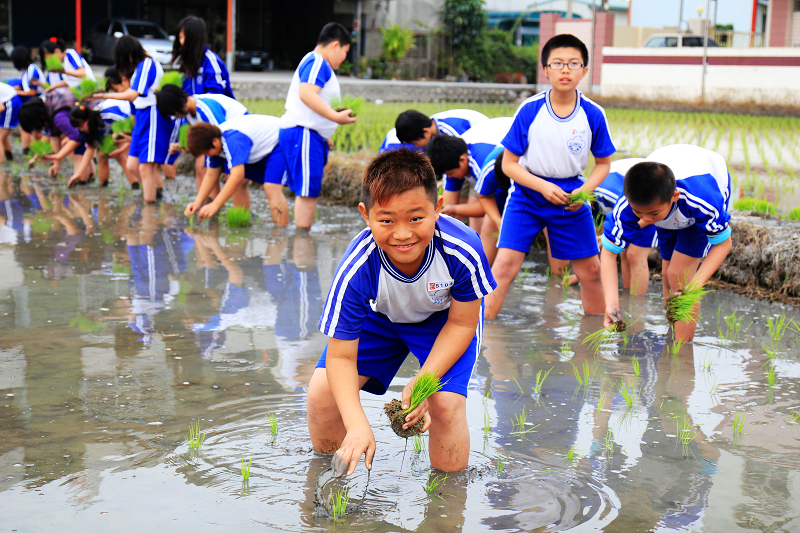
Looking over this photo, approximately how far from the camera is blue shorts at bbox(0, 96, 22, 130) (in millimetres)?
9469

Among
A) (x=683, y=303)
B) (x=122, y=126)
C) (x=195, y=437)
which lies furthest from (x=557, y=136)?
(x=122, y=126)

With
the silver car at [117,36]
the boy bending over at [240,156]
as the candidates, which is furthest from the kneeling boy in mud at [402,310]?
the silver car at [117,36]

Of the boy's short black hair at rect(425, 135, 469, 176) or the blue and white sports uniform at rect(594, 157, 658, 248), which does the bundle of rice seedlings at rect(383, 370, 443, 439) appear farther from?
the blue and white sports uniform at rect(594, 157, 658, 248)

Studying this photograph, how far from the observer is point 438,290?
2330 mm

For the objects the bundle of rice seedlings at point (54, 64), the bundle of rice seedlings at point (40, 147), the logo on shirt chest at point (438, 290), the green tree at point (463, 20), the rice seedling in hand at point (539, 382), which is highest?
the green tree at point (463, 20)

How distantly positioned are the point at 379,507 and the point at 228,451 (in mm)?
589

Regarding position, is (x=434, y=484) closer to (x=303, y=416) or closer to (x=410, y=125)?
(x=303, y=416)

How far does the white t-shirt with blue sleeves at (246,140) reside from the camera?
6.11m

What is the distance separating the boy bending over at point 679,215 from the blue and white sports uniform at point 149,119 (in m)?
4.47

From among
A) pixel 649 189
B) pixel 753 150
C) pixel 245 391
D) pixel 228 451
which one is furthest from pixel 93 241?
pixel 753 150

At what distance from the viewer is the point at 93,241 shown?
5.71 metres

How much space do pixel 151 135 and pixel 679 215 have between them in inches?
192

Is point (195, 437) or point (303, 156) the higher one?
point (303, 156)

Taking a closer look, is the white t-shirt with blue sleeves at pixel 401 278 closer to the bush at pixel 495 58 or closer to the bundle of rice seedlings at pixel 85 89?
the bundle of rice seedlings at pixel 85 89
